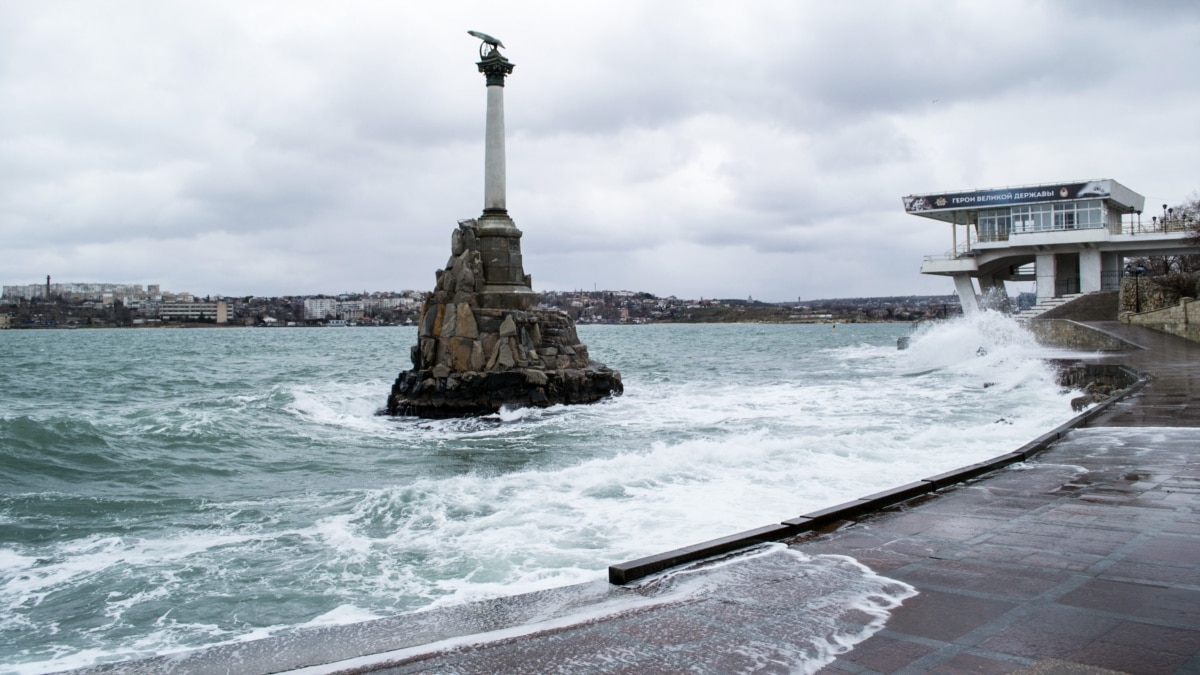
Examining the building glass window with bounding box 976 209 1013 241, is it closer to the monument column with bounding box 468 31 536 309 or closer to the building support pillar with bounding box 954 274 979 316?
the building support pillar with bounding box 954 274 979 316

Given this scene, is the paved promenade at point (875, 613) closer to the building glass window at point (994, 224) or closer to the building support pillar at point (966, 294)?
the building glass window at point (994, 224)

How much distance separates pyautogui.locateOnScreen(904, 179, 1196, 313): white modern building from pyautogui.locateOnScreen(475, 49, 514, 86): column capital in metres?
30.1

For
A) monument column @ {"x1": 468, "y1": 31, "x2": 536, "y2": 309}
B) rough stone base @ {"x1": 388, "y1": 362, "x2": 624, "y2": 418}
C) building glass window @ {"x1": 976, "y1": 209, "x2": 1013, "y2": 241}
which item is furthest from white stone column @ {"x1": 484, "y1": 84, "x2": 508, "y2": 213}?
building glass window @ {"x1": 976, "y1": 209, "x2": 1013, "y2": 241}

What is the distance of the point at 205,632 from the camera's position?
6.11 metres

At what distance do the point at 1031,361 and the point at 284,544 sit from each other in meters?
22.7

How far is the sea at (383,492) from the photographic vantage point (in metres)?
6.67

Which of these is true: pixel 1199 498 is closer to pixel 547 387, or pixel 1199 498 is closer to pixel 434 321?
pixel 547 387

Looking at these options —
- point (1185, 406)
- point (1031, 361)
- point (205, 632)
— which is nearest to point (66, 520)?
point (205, 632)

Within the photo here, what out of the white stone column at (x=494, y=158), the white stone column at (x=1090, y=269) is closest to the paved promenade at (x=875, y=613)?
the white stone column at (x=494, y=158)

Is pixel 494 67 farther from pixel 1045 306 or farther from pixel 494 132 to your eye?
pixel 1045 306

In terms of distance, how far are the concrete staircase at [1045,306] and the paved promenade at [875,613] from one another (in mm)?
38585

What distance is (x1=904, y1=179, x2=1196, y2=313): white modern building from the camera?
43.6 meters

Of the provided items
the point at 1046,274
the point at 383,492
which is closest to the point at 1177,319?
the point at 1046,274

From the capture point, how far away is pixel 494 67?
26.0 m
